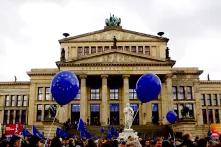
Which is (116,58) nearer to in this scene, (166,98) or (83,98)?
(83,98)

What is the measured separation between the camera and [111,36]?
6438cm

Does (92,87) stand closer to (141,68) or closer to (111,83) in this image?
(111,83)

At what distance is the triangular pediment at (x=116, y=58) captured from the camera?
184 ft

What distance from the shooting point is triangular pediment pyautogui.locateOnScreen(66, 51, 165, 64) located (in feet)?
184

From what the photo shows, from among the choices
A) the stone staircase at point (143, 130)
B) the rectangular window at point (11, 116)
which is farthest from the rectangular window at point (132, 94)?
the rectangular window at point (11, 116)

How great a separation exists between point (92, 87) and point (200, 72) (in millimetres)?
17978

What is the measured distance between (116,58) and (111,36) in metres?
8.96

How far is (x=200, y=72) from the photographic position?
62.8 meters

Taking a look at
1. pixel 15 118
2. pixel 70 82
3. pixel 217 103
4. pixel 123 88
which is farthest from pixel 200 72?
pixel 70 82

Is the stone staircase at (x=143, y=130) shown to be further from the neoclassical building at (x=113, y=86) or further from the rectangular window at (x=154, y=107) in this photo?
the rectangular window at (x=154, y=107)

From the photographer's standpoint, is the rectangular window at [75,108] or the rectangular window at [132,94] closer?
the rectangular window at [75,108]

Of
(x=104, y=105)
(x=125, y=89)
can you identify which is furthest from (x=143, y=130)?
(x=125, y=89)

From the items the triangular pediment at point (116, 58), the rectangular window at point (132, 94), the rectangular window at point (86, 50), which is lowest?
the rectangular window at point (132, 94)

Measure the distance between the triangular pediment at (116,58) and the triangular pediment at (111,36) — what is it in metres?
7.85
